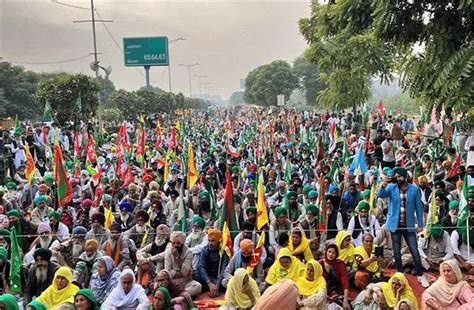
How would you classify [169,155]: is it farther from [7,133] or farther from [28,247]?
[28,247]

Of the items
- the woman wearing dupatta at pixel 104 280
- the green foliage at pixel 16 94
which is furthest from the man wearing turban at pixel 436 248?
the green foliage at pixel 16 94

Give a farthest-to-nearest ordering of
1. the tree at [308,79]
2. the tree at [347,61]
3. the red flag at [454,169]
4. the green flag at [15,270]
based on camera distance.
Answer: the tree at [308,79] < the tree at [347,61] < the red flag at [454,169] < the green flag at [15,270]

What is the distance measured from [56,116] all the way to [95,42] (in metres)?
6.51

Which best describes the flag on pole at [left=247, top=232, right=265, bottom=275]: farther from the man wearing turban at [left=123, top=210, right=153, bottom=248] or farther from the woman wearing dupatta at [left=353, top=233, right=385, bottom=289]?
the man wearing turban at [left=123, top=210, right=153, bottom=248]

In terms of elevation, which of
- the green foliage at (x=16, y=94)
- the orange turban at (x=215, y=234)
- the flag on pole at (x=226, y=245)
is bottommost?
the flag on pole at (x=226, y=245)

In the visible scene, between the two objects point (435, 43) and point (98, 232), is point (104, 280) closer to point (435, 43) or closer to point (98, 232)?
point (98, 232)

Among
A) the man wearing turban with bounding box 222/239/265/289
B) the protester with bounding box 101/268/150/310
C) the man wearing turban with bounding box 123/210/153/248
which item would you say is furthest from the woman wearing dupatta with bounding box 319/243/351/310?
the man wearing turban with bounding box 123/210/153/248

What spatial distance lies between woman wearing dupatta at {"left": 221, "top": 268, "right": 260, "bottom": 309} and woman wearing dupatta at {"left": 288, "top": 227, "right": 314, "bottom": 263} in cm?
103

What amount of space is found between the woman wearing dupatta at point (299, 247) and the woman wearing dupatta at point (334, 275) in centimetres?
41

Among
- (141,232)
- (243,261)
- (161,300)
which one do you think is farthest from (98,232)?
(161,300)

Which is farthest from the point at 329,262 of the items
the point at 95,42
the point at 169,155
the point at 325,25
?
the point at 95,42

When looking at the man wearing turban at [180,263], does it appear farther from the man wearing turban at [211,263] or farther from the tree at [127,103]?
the tree at [127,103]

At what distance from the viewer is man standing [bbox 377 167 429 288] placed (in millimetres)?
7184

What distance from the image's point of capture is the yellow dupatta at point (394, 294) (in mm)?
5656
